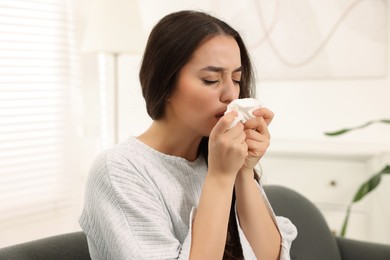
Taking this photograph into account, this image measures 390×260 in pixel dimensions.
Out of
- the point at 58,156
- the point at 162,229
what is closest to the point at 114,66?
the point at 58,156

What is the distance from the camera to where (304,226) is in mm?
1547

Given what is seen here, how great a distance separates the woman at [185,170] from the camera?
958mm

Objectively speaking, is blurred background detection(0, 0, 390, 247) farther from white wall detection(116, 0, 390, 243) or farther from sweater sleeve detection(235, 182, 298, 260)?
sweater sleeve detection(235, 182, 298, 260)

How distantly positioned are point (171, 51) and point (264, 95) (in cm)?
147

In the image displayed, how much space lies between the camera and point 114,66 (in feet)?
7.87

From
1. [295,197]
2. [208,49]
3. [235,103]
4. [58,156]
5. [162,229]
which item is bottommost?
[58,156]

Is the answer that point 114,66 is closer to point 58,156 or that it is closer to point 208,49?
point 58,156

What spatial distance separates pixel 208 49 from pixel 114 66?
4.71ft

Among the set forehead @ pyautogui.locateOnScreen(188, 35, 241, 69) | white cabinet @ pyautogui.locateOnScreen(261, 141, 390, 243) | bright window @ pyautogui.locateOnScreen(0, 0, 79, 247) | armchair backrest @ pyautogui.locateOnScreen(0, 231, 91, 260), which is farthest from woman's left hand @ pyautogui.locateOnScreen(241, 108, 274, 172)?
bright window @ pyautogui.locateOnScreen(0, 0, 79, 247)

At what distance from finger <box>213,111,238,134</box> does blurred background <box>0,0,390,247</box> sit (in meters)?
1.19

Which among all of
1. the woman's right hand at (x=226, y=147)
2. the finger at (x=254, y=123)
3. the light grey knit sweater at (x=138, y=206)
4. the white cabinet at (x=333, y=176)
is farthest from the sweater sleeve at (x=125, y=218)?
the white cabinet at (x=333, y=176)

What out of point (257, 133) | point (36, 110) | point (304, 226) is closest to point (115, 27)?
point (36, 110)

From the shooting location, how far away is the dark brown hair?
40.3 inches

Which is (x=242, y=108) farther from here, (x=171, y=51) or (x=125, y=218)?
(x=125, y=218)
